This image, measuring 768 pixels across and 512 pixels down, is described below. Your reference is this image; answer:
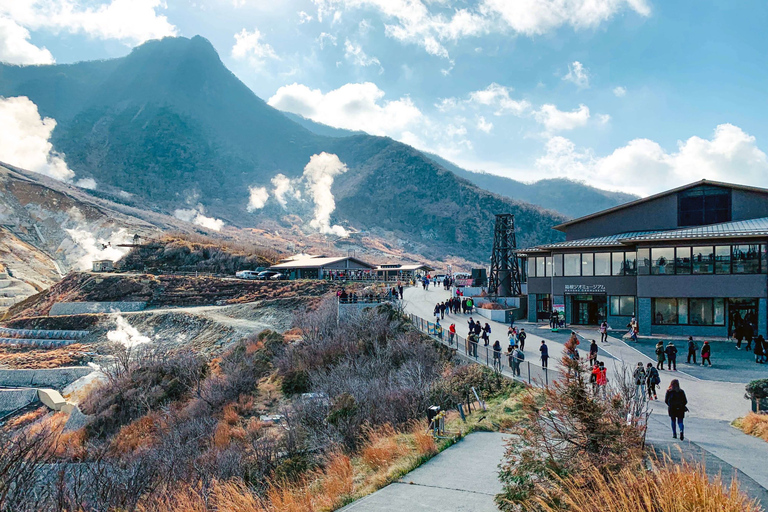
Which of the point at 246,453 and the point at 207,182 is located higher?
the point at 207,182

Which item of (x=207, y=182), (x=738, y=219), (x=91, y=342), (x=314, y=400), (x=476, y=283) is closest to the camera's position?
(x=314, y=400)

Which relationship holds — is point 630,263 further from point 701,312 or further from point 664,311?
point 701,312

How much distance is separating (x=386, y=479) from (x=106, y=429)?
1990 cm

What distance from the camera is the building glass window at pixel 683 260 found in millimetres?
27781

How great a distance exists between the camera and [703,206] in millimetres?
32375

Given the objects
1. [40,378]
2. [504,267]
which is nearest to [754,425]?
[504,267]

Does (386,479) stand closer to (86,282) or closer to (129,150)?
(86,282)

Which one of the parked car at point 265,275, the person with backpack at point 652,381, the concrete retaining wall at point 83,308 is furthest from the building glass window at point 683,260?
the concrete retaining wall at point 83,308

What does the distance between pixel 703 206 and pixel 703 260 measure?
693cm

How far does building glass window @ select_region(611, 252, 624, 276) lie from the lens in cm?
3197

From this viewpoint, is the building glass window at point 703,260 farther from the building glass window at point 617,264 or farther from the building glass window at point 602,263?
the building glass window at point 602,263

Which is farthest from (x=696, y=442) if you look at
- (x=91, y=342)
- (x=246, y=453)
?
(x=91, y=342)

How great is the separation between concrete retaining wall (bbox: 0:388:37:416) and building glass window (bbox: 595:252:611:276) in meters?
37.8

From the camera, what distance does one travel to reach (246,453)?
13.8m
